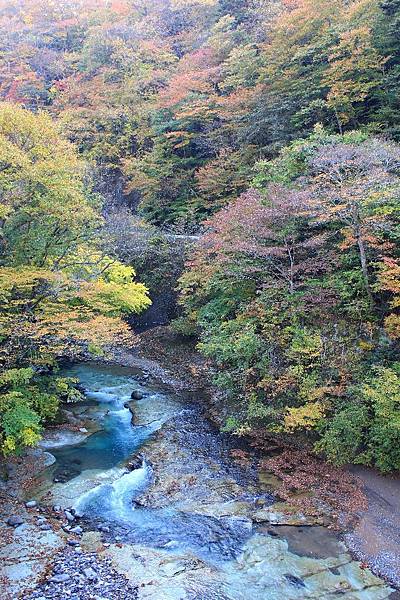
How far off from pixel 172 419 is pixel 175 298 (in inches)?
394

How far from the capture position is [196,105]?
25.0 m

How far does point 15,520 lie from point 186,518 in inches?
146

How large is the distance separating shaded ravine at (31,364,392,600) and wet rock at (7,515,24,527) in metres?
0.82

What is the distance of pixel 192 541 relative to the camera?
9148 mm

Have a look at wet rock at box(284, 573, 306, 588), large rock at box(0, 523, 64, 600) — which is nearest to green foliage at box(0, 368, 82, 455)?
large rock at box(0, 523, 64, 600)

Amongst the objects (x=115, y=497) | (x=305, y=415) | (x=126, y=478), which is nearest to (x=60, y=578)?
(x=115, y=497)

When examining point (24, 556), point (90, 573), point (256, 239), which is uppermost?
point (256, 239)

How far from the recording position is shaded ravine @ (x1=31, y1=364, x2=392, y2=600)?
796 centimetres

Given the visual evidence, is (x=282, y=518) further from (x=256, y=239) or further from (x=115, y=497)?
(x=256, y=239)

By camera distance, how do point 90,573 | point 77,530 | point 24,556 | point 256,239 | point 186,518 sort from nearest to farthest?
1. point 90,573
2. point 24,556
3. point 77,530
4. point 186,518
5. point 256,239

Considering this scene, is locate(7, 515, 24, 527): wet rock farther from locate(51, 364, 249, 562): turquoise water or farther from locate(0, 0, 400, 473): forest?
locate(0, 0, 400, 473): forest

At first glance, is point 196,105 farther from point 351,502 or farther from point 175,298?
point 351,502

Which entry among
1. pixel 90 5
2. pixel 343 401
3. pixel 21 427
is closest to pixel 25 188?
pixel 21 427

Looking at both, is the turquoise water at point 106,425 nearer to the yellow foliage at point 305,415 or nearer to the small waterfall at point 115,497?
the small waterfall at point 115,497
